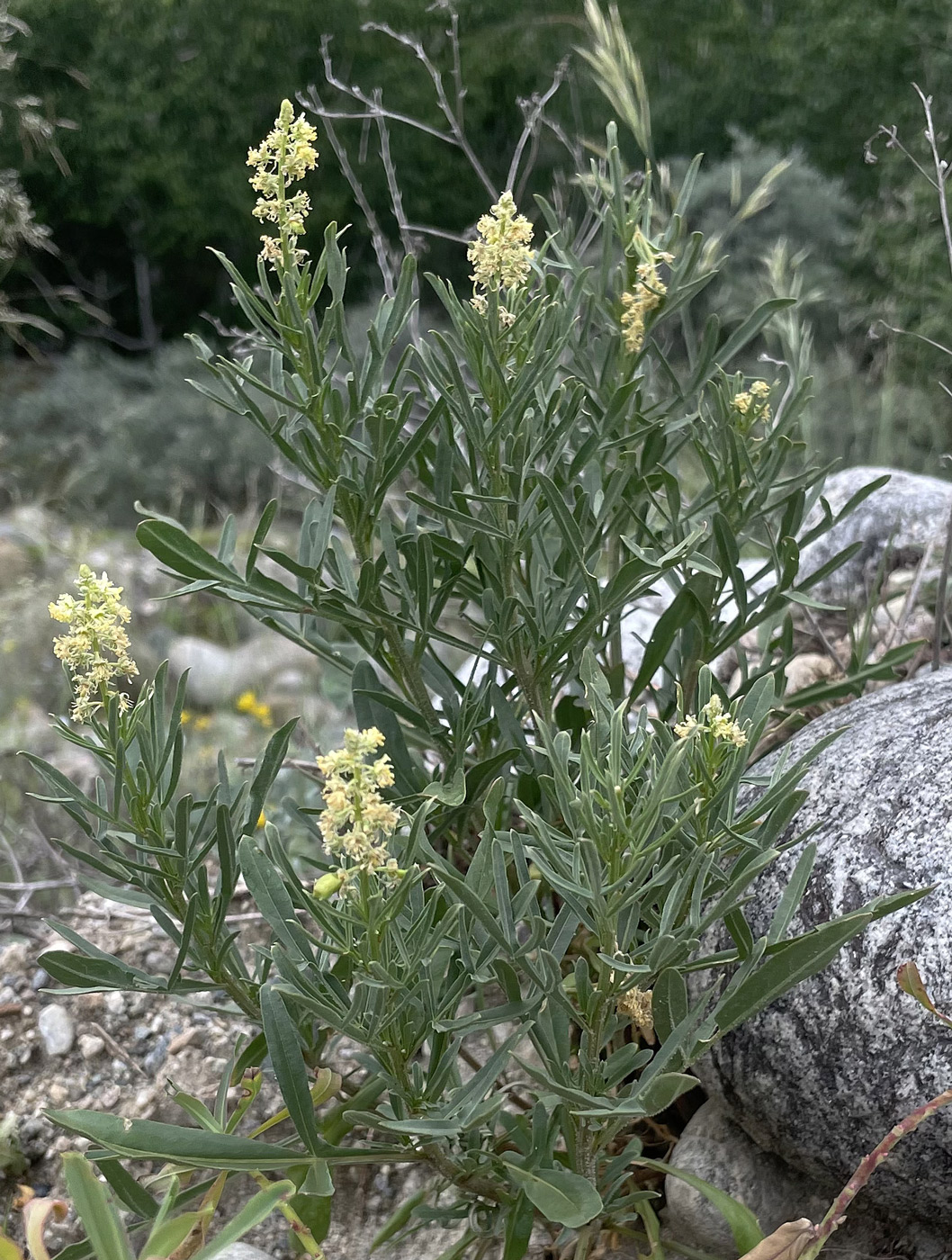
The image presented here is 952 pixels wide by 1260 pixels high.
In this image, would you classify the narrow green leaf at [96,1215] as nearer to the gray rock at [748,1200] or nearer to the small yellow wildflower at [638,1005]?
the small yellow wildflower at [638,1005]

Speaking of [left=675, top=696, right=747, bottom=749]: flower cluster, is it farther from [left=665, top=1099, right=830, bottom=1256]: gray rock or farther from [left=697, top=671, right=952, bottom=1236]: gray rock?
[left=665, top=1099, right=830, bottom=1256]: gray rock

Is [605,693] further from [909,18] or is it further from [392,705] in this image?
[909,18]

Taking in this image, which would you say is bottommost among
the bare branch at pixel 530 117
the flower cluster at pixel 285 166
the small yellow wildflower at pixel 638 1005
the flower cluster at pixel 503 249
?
the small yellow wildflower at pixel 638 1005

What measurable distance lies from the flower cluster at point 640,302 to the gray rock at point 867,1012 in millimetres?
444

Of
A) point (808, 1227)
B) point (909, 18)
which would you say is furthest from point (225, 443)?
point (808, 1227)

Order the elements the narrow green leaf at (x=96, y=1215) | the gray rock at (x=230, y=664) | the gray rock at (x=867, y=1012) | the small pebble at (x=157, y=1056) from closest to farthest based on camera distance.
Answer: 1. the narrow green leaf at (x=96, y=1215)
2. the gray rock at (x=867, y=1012)
3. the small pebble at (x=157, y=1056)
4. the gray rock at (x=230, y=664)

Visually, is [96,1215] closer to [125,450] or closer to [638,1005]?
[638,1005]

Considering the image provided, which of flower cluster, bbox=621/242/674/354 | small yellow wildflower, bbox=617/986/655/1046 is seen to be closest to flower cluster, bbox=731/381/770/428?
flower cluster, bbox=621/242/674/354

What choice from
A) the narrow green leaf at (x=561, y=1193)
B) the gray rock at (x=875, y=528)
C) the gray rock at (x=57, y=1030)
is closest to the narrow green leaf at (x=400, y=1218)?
the narrow green leaf at (x=561, y=1193)

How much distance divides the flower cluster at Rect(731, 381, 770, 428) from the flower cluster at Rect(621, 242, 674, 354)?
0.46ft

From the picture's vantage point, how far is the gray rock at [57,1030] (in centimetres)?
172

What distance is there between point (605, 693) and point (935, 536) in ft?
5.46

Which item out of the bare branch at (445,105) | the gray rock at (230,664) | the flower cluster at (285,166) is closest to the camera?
the flower cluster at (285,166)

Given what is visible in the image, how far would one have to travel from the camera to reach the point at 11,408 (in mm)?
7453
